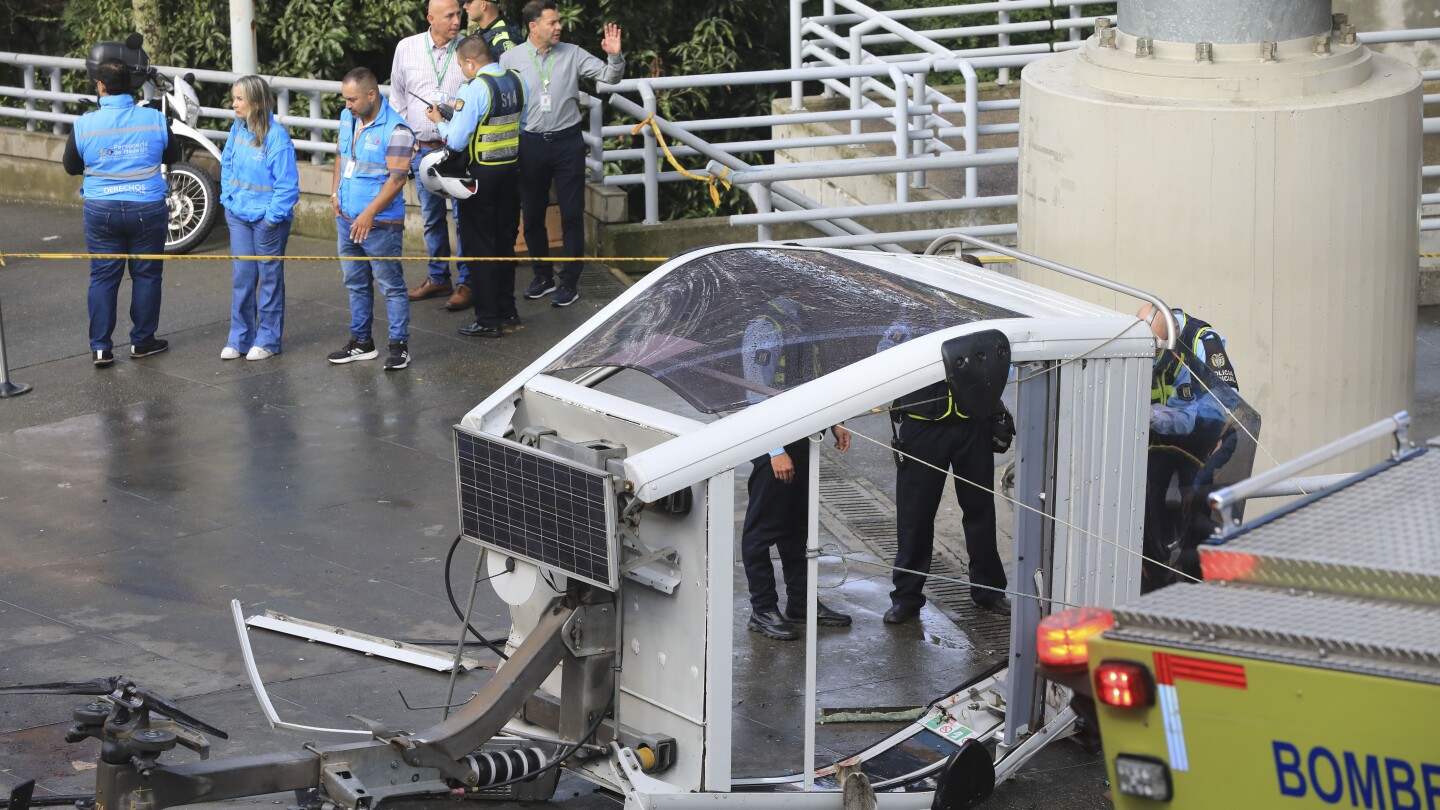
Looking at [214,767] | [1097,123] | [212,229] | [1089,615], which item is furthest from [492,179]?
[1089,615]

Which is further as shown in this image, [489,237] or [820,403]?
[489,237]

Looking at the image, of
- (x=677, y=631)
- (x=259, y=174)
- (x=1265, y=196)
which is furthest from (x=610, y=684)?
(x=259, y=174)

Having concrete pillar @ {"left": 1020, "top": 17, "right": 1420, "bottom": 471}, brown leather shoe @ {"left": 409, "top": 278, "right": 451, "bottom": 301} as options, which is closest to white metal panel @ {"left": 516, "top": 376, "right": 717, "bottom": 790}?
concrete pillar @ {"left": 1020, "top": 17, "right": 1420, "bottom": 471}

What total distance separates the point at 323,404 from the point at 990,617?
172 inches

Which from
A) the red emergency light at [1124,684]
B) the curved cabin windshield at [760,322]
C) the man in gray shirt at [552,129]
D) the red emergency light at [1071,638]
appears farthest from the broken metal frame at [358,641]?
the man in gray shirt at [552,129]

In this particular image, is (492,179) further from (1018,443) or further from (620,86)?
Answer: (1018,443)

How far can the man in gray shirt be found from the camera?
11969 mm

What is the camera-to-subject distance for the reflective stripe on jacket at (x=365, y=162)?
11.2 meters

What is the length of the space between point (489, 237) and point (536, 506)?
6113 millimetres

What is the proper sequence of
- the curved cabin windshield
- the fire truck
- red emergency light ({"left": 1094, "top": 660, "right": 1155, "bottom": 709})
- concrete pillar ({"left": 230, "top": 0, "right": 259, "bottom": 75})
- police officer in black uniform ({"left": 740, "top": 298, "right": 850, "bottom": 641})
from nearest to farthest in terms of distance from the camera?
the fire truck
red emergency light ({"left": 1094, "top": 660, "right": 1155, "bottom": 709})
the curved cabin windshield
police officer in black uniform ({"left": 740, "top": 298, "right": 850, "bottom": 641})
concrete pillar ({"left": 230, "top": 0, "right": 259, "bottom": 75})

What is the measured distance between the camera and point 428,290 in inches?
499

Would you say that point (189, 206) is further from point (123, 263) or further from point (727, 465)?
point (727, 465)

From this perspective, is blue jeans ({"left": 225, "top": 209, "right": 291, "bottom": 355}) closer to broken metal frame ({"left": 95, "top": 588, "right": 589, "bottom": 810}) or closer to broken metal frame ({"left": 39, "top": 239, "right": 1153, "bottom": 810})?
broken metal frame ({"left": 39, "top": 239, "right": 1153, "bottom": 810})

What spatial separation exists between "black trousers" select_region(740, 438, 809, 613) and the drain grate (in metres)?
0.82
